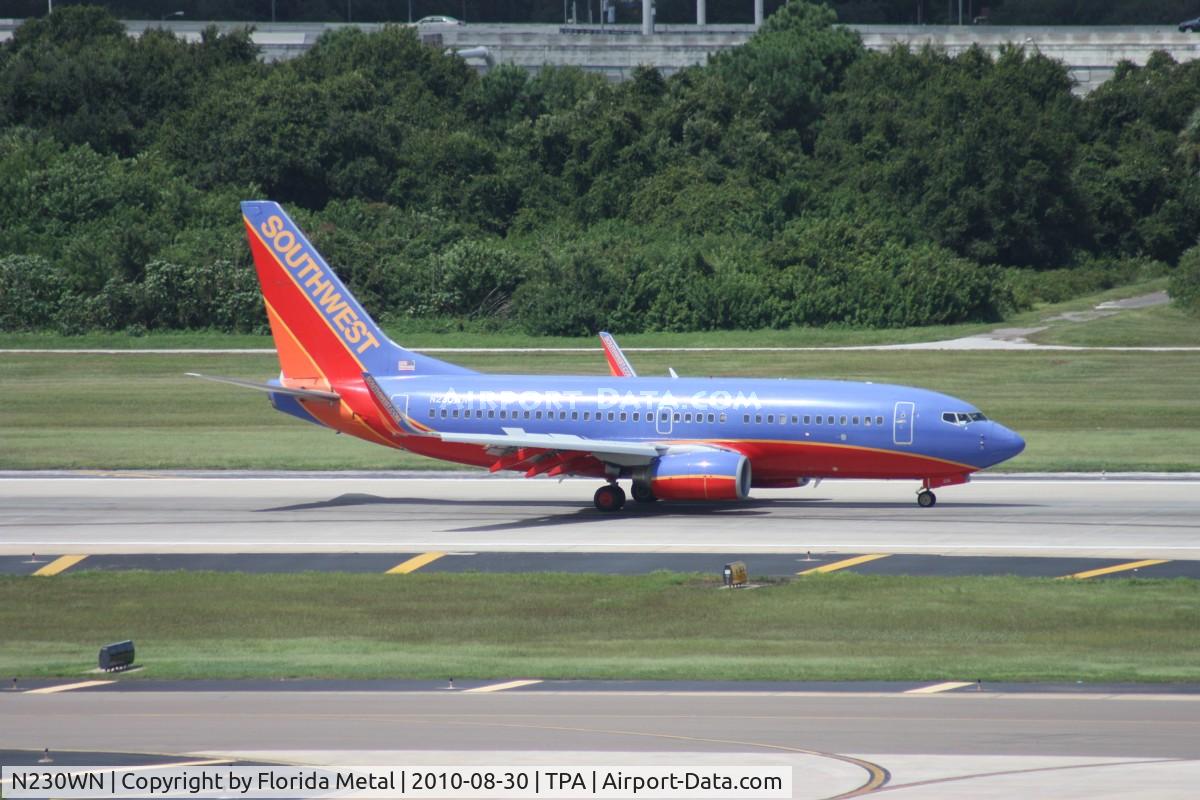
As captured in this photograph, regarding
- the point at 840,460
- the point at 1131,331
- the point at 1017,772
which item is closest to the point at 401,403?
the point at 840,460

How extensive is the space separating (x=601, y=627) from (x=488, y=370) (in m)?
50.8

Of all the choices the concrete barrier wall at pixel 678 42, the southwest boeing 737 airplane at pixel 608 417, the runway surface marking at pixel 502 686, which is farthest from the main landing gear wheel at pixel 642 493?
the concrete barrier wall at pixel 678 42

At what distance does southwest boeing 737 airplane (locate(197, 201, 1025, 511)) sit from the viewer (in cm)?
4450

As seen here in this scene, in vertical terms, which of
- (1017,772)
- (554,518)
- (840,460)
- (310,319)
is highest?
(310,319)

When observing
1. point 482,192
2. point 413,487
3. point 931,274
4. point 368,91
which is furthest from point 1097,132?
point 413,487

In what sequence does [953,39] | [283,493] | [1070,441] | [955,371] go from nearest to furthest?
[283,493]
[1070,441]
[955,371]
[953,39]

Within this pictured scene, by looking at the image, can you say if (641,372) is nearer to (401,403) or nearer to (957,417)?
(401,403)

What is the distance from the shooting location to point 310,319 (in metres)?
48.4

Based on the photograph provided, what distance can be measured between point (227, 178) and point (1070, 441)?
74.7 metres

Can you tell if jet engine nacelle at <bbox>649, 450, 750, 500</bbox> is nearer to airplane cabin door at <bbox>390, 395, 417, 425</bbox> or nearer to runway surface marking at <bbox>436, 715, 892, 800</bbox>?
airplane cabin door at <bbox>390, 395, 417, 425</bbox>

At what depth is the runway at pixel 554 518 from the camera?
39562 millimetres

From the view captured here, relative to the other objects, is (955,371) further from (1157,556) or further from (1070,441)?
(1157,556)

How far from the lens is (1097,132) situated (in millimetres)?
123188

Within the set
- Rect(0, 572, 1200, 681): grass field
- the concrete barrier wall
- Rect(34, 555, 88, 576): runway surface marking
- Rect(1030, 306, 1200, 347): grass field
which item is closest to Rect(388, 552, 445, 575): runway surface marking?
Rect(0, 572, 1200, 681): grass field
